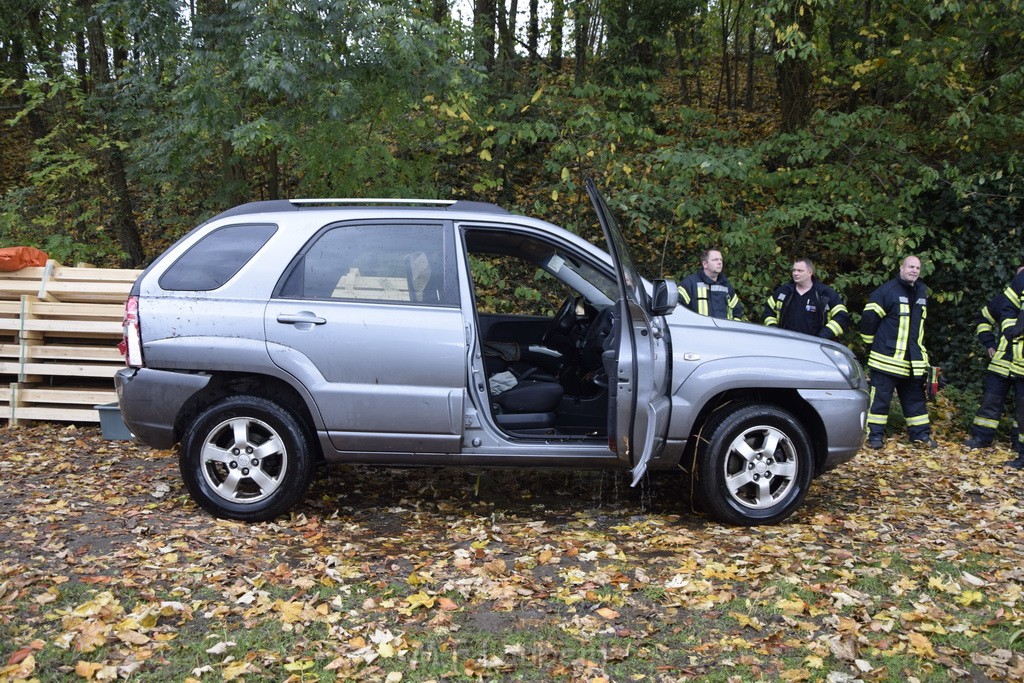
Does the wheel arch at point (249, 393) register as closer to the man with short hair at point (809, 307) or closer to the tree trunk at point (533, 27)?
the man with short hair at point (809, 307)

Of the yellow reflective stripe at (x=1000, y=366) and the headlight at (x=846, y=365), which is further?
the yellow reflective stripe at (x=1000, y=366)

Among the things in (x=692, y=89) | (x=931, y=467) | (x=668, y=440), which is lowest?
(x=931, y=467)

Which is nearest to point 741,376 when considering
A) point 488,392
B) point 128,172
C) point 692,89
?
point 488,392

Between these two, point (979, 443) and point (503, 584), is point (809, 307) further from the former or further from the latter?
point (503, 584)

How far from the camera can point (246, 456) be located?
5305 mm

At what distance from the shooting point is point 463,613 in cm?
419

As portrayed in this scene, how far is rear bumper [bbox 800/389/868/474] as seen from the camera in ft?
17.9

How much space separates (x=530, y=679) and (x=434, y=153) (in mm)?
7492

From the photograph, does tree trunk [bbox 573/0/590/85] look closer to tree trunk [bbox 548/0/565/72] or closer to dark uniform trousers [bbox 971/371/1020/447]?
tree trunk [bbox 548/0/565/72]

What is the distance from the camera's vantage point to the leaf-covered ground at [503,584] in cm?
371

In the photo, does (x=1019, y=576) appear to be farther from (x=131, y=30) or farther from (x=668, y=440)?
(x=131, y=30)

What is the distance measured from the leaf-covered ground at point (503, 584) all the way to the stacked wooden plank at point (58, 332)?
146cm

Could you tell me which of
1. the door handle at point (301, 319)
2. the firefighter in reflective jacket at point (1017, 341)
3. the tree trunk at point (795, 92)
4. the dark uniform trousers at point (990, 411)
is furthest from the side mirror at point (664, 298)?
the tree trunk at point (795, 92)

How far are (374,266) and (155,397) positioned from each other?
4.93 feet
